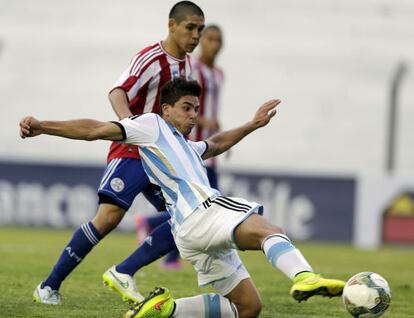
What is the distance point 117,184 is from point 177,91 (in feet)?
4.11

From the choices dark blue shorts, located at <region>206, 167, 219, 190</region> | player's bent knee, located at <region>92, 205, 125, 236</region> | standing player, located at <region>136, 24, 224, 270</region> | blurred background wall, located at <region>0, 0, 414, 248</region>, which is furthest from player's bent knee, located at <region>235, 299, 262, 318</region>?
blurred background wall, located at <region>0, 0, 414, 248</region>

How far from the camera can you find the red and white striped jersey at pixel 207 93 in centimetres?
1066

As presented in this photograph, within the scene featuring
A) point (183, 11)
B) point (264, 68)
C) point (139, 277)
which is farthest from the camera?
point (264, 68)

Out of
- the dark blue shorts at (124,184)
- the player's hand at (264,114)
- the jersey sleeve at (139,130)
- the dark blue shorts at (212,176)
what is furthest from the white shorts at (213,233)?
the dark blue shorts at (212,176)

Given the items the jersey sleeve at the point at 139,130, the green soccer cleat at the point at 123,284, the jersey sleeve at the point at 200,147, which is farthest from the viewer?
the green soccer cleat at the point at 123,284

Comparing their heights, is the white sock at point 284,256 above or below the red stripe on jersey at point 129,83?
below

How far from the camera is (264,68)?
24547 mm

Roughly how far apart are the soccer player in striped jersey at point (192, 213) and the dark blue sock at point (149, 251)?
1219 millimetres

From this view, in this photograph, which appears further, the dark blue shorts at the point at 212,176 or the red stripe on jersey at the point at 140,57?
the dark blue shorts at the point at 212,176

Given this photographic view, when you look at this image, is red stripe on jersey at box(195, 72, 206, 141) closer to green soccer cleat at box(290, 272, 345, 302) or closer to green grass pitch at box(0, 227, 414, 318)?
green grass pitch at box(0, 227, 414, 318)

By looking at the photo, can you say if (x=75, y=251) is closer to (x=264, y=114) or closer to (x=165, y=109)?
(x=165, y=109)

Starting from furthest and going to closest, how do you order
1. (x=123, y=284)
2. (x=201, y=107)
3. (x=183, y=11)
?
(x=201, y=107)
(x=183, y=11)
(x=123, y=284)

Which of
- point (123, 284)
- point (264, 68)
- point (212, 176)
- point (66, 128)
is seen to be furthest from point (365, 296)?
point (264, 68)

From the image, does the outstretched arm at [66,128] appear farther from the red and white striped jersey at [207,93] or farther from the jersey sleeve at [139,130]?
the red and white striped jersey at [207,93]
